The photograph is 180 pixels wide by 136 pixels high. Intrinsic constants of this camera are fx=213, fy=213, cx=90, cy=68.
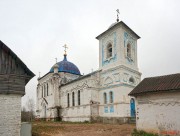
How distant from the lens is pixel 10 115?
1155 centimetres

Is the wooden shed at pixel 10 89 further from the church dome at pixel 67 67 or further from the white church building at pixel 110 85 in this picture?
the church dome at pixel 67 67

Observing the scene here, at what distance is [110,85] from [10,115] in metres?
17.3

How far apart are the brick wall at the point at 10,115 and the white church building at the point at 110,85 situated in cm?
1567

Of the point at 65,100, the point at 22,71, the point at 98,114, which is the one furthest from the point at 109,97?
the point at 22,71

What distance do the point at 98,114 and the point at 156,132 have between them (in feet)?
53.3

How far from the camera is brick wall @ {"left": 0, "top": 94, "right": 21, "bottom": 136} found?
1133 cm

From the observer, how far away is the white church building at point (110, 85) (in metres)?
26.0

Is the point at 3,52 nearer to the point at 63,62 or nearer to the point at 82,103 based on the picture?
the point at 82,103

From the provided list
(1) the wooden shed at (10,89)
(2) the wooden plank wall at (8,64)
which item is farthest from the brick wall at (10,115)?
(2) the wooden plank wall at (8,64)

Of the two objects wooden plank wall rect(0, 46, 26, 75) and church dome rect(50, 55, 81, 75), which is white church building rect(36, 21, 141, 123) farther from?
wooden plank wall rect(0, 46, 26, 75)

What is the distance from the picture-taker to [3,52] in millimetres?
11992

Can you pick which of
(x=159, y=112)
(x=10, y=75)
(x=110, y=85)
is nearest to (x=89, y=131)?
(x=159, y=112)

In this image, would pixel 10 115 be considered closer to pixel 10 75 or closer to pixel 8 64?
pixel 10 75

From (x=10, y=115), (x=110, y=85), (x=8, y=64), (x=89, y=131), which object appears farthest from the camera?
(x=110, y=85)
